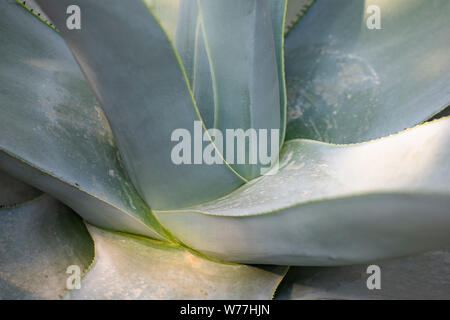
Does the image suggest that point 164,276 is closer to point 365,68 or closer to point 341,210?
point 341,210

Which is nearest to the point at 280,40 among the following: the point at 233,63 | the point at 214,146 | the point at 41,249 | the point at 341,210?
the point at 233,63

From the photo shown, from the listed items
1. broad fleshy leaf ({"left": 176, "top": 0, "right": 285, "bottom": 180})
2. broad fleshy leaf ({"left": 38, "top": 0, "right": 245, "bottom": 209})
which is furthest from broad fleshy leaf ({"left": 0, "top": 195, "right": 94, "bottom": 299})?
broad fleshy leaf ({"left": 176, "top": 0, "right": 285, "bottom": 180})

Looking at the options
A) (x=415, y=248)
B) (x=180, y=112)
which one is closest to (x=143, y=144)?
(x=180, y=112)

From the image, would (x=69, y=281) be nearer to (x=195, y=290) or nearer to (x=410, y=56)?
(x=195, y=290)

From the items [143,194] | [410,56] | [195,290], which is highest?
[410,56]

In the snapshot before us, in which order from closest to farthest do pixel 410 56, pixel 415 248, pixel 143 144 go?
1. pixel 415 248
2. pixel 143 144
3. pixel 410 56

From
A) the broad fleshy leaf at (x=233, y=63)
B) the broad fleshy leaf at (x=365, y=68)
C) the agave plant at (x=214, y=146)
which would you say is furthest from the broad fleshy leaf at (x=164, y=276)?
the broad fleshy leaf at (x=365, y=68)

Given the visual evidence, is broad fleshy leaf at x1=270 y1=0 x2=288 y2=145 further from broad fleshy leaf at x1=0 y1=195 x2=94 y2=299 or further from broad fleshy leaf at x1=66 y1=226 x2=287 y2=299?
broad fleshy leaf at x1=0 y1=195 x2=94 y2=299
